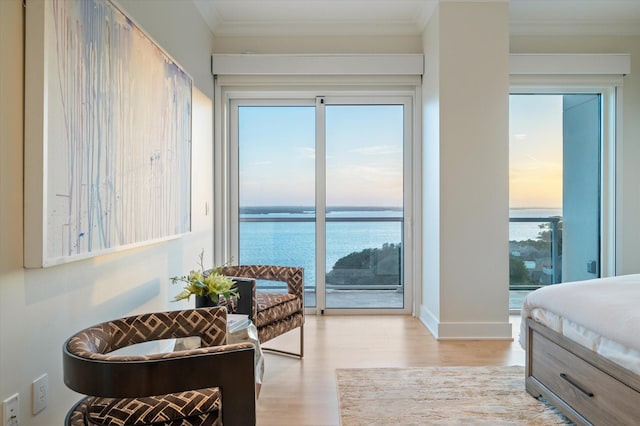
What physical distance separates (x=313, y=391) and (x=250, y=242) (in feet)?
6.56

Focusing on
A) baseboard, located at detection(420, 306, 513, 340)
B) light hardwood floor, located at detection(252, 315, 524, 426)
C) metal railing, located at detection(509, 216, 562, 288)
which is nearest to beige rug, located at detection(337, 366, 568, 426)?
light hardwood floor, located at detection(252, 315, 524, 426)

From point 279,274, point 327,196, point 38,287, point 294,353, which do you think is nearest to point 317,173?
point 327,196

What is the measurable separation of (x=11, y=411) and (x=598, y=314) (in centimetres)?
223

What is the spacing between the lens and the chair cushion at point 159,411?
1243mm

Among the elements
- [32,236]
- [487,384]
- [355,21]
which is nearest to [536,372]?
[487,384]

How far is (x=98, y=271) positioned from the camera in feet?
5.87

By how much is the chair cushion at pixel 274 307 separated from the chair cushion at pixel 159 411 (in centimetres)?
121

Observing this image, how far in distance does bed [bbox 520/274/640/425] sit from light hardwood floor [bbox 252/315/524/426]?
0.73m

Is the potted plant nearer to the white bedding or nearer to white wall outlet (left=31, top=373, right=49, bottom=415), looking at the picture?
white wall outlet (left=31, top=373, right=49, bottom=415)

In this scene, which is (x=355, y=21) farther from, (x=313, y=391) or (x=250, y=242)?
(x=313, y=391)

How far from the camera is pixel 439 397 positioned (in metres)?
2.26

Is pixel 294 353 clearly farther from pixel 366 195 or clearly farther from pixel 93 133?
pixel 93 133

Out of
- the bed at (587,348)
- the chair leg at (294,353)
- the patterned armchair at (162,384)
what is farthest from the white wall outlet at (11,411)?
the bed at (587,348)

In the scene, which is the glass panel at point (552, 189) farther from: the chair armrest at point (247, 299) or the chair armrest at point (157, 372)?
the chair armrest at point (157, 372)
